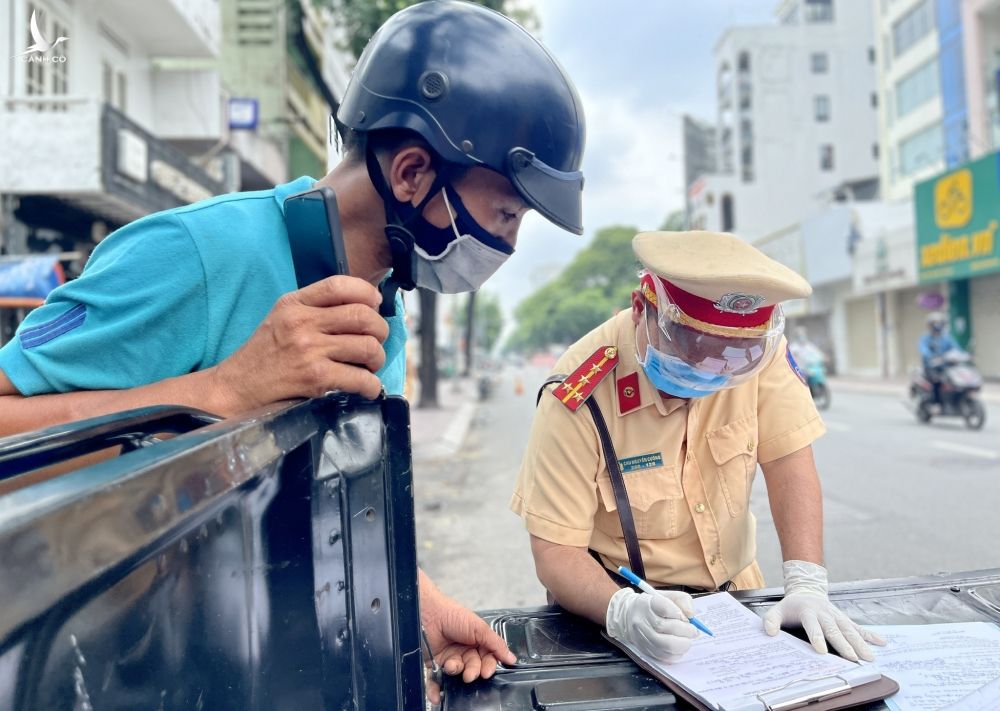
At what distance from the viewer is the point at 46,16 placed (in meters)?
7.55

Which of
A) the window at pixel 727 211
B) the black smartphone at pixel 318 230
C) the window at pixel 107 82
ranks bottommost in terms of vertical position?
the black smartphone at pixel 318 230

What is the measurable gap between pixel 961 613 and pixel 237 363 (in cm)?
145

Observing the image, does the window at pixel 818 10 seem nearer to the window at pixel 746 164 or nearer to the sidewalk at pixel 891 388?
the window at pixel 746 164

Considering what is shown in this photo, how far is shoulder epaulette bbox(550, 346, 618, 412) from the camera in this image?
1.63m

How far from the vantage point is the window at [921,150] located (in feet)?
76.2

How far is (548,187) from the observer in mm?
1406

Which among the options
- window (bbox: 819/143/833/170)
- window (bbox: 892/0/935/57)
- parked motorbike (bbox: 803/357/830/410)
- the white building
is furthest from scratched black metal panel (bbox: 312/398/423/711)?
window (bbox: 819/143/833/170)

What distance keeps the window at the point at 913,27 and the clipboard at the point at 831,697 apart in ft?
A: 89.8

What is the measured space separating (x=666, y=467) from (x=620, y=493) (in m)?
0.14

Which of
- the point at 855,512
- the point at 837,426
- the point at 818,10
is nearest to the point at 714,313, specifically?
the point at 855,512

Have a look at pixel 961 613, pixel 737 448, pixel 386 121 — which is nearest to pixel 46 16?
pixel 386 121

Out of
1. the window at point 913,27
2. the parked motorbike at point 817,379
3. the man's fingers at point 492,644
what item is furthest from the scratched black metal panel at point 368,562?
the window at point 913,27

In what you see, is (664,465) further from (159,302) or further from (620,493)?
(159,302)

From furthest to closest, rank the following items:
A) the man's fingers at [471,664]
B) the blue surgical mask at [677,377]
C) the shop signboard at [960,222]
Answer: the shop signboard at [960,222]
the blue surgical mask at [677,377]
the man's fingers at [471,664]
